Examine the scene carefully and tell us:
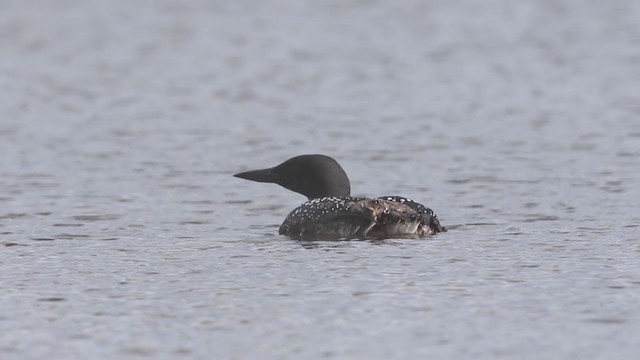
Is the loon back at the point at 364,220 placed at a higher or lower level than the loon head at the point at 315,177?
lower

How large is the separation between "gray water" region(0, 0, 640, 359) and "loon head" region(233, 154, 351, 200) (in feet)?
1.02

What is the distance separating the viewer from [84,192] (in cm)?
1067

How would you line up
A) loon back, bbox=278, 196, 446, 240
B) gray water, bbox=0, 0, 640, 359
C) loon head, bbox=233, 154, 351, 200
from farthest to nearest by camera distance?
1. loon head, bbox=233, 154, 351, 200
2. loon back, bbox=278, 196, 446, 240
3. gray water, bbox=0, 0, 640, 359

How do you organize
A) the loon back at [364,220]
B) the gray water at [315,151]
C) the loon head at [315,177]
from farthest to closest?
the loon head at [315,177], the loon back at [364,220], the gray water at [315,151]

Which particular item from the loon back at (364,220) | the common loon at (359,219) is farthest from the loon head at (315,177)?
the loon back at (364,220)

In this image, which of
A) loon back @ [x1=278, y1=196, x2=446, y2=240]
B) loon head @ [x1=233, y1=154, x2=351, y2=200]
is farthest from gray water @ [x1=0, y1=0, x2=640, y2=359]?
loon head @ [x1=233, y1=154, x2=351, y2=200]

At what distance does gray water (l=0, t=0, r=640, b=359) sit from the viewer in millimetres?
6473

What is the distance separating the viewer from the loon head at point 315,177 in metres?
9.48

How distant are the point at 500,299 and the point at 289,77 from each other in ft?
31.4

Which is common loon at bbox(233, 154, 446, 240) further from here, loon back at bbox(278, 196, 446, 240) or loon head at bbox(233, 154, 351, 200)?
loon head at bbox(233, 154, 351, 200)

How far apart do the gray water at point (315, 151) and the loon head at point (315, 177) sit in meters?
0.31

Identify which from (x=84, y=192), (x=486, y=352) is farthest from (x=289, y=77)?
(x=486, y=352)

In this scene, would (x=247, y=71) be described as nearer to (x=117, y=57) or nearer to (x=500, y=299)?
(x=117, y=57)

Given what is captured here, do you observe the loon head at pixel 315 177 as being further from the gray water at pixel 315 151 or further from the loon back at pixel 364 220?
the loon back at pixel 364 220
